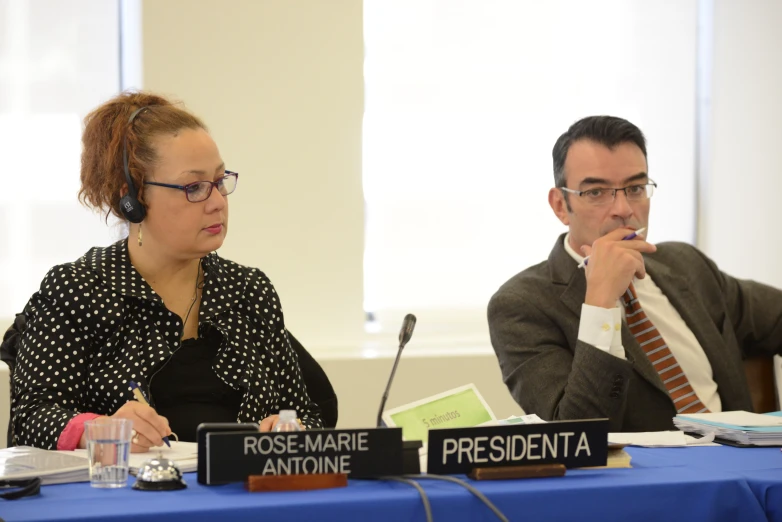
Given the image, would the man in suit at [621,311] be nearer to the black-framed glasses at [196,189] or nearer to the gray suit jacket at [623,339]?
the gray suit jacket at [623,339]

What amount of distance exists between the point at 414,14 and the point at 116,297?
2.14 metres

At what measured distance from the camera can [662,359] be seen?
2.13m

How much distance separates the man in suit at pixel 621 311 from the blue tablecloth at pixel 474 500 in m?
0.62

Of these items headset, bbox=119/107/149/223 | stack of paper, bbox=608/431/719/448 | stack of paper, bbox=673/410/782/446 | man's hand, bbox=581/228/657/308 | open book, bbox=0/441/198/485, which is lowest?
stack of paper, bbox=608/431/719/448

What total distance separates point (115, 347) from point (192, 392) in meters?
0.18

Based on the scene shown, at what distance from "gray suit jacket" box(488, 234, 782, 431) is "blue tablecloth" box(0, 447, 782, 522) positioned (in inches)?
20.9

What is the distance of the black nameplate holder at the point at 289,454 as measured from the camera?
4.02 ft

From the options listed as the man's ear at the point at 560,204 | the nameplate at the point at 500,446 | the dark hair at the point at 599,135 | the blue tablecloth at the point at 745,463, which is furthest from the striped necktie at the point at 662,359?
the nameplate at the point at 500,446

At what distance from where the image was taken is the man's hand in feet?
6.48

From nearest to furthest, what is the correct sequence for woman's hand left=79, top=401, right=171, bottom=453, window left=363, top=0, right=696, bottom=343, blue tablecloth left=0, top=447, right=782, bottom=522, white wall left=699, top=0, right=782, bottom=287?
blue tablecloth left=0, top=447, right=782, bottom=522 → woman's hand left=79, top=401, right=171, bottom=453 → window left=363, top=0, right=696, bottom=343 → white wall left=699, top=0, right=782, bottom=287

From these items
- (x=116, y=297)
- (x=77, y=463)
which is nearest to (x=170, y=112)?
(x=116, y=297)

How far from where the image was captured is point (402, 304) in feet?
12.0

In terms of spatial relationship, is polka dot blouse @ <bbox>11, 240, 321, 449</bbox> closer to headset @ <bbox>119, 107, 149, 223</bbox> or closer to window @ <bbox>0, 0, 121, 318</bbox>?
headset @ <bbox>119, 107, 149, 223</bbox>

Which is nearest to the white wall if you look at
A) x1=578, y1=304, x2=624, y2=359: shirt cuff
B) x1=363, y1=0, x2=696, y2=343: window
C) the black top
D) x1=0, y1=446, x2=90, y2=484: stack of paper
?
x1=363, y1=0, x2=696, y2=343: window
